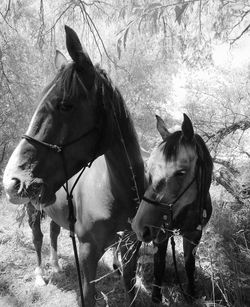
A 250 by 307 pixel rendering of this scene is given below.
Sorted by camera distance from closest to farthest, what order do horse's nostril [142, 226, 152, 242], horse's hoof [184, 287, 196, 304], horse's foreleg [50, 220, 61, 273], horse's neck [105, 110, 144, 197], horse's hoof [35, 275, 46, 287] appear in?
horse's neck [105, 110, 144, 197], horse's nostril [142, 226, 152, 242], horse's hoof [184, 287, 196, 304], horse's hoof [35, 275, 46, 287], horse's foreleg [50, 220, 61, 273]

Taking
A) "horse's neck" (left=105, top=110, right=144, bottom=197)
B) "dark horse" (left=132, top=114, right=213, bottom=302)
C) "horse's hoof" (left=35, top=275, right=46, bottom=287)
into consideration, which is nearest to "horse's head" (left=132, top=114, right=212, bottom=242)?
"dark horse" (left=132, top=114, right=213, bottom=302)

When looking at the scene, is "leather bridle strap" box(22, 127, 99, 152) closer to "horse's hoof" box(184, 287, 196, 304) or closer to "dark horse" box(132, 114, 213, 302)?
"dark horse" box(132, 114, 213, 302)

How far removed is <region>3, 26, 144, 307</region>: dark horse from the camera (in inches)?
54.7

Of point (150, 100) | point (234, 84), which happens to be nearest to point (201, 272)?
point (234, 84)

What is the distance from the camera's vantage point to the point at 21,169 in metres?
1.35

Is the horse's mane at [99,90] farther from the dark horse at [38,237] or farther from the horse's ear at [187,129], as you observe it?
the dark horse at [38,237]

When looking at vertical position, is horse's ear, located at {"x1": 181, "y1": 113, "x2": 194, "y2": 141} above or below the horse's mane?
below

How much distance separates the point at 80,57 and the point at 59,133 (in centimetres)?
41

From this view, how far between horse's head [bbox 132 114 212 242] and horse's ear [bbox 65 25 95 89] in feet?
2.46

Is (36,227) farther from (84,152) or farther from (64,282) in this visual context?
(84,152)

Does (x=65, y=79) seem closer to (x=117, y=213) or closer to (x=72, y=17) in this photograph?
(x=117, y=213)

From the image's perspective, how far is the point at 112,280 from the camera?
335 centimetres

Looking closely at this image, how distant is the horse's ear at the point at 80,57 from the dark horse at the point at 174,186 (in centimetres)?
75

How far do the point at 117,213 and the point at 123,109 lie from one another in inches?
29.5
